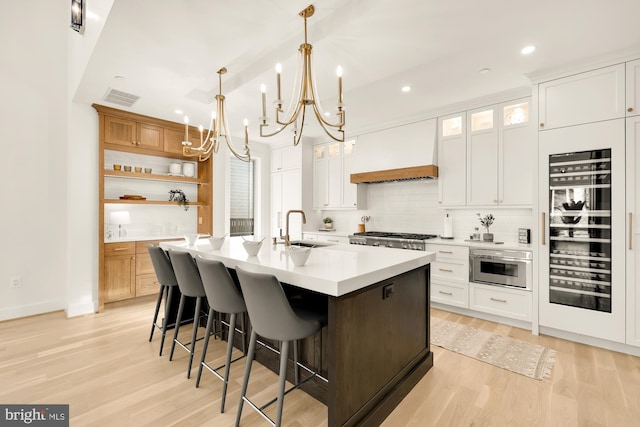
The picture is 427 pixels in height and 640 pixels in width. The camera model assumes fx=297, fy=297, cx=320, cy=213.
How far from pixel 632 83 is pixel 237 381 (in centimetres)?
421

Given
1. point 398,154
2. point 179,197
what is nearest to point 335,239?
point 398,154

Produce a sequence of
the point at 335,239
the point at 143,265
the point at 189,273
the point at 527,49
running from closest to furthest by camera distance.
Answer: the point at 189,273, the point at 527,49, the point at 143,265, the point at 335,239

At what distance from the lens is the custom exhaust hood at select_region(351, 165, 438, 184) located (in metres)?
4.18

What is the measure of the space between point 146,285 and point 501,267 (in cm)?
474

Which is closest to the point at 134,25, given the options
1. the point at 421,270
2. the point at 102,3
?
the point at 102,3

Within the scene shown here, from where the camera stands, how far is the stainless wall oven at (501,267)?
3271 millimetres

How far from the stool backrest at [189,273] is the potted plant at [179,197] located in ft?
8.71

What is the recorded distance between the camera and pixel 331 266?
189cm

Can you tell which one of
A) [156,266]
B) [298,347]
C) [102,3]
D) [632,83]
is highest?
[102,3]

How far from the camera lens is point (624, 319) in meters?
2.69

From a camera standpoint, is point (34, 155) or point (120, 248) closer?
point (34, 155)

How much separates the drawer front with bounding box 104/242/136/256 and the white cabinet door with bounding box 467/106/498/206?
4694 mm

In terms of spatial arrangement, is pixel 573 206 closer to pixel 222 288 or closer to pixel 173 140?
pixel 222 288

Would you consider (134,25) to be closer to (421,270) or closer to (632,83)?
(421,270)
